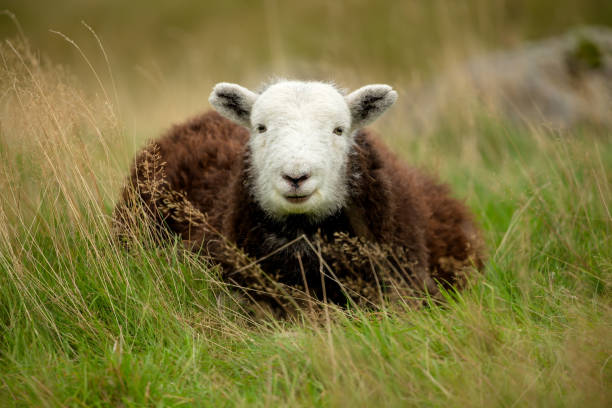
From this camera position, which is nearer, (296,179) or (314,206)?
(296,179)

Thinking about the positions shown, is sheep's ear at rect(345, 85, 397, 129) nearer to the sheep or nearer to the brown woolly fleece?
the sheep

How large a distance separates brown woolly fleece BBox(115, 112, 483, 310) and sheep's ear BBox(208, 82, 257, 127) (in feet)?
0.94

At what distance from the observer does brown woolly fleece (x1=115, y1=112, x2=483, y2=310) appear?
4047mm

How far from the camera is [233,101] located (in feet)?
14.6

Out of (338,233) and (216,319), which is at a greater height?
(338,233)

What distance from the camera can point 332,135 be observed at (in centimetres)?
409

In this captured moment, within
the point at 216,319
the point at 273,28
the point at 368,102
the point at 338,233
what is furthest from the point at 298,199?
the point at 273,28

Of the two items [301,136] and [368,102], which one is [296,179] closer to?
[301,136]

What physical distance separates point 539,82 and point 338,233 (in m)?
7.89

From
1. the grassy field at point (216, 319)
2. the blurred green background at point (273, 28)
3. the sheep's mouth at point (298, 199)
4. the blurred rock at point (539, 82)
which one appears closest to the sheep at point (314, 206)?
the sheep's mouth at point (298, 199)

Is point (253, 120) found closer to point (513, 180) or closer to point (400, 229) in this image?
point (400, 229)

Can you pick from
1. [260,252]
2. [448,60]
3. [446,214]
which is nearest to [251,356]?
[260,252]

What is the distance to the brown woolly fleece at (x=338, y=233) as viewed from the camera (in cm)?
405

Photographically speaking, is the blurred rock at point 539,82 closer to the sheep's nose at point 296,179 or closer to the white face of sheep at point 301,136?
the white face of sheep at point 301,136
